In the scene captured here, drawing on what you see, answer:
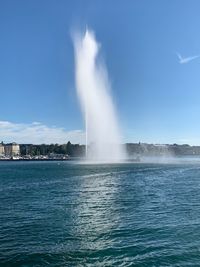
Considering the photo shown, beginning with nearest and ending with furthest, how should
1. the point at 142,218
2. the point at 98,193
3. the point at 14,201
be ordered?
the point at 142,218 < the point at 14,201 < the point at 98,193

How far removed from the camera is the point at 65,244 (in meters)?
21.7

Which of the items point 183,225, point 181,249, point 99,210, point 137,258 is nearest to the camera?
point 137,258

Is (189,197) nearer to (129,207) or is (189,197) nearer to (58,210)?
(129,207)

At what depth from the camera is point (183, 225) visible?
26109 mm

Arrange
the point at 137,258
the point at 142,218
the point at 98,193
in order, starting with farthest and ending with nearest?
the point at 98,193
the point at 142,218
the point at 137,258

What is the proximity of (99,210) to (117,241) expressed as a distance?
10.7 metres

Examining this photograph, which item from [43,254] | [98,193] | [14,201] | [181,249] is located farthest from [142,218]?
[98,193]

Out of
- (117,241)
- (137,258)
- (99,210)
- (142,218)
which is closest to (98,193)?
(99,210)

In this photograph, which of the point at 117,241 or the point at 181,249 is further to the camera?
the point at 117,241

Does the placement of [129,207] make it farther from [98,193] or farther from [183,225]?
[98,193]

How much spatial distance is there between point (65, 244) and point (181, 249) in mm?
5612

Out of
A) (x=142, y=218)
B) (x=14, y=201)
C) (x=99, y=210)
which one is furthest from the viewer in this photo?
(x=14, y=201)

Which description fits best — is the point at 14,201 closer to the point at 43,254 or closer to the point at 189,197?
the point at 189,197

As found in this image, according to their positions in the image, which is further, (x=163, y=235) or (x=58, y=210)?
(x=58, y=210)
